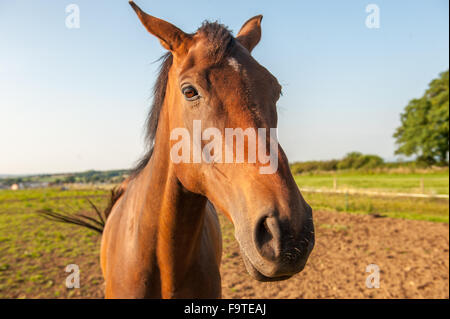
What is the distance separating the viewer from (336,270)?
23.7 feet

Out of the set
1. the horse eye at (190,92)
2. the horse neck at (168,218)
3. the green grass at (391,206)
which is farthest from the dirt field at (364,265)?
the horse eye at (190,92)

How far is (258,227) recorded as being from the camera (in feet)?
4.10

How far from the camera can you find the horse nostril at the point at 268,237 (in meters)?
1.18

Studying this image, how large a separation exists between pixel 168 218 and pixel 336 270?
6720 mm

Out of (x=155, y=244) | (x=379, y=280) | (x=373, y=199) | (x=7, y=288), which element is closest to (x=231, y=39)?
(x=155, y=244)

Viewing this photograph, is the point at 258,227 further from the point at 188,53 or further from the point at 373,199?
the point at 373,199

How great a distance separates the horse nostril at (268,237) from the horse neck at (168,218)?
764 mm

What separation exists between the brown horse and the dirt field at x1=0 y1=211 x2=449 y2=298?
2690mm

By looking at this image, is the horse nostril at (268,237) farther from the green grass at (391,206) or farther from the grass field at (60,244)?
the green grass at (391,206)

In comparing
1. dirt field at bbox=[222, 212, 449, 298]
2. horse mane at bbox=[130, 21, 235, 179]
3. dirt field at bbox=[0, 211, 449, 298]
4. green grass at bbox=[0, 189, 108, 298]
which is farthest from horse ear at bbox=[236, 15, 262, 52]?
dirt field at bbox=[0, 211, 449, 298]

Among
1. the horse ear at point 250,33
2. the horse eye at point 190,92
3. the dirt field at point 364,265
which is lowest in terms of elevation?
the dirt field at point 364,265

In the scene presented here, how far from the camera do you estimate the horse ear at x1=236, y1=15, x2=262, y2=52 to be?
2.08 meters

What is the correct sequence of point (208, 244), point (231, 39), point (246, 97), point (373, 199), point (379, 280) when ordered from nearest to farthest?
point (246, 97) < point (231, 39) < point (208, 244) < point (379, 280) < point (373, 199)

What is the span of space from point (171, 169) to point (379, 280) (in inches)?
268
